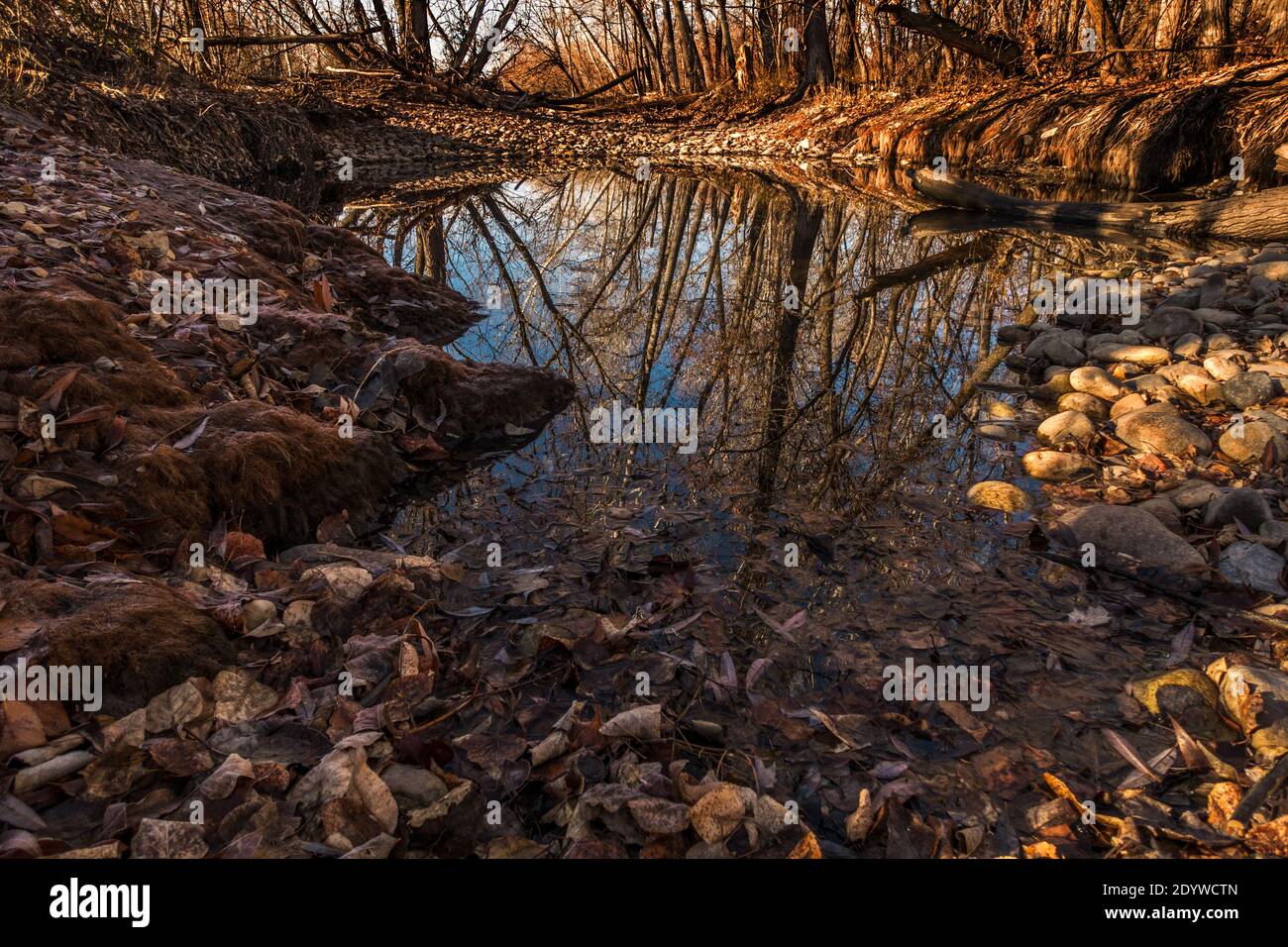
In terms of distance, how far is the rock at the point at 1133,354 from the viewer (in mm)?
4484

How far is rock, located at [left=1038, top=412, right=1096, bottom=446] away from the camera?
375cm

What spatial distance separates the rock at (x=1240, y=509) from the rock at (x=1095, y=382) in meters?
1.38

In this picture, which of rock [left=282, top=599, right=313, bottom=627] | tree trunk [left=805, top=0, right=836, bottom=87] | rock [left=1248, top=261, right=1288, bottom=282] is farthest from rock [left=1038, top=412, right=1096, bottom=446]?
tree trunk [left=805, top=0, right=836, bottom=87]

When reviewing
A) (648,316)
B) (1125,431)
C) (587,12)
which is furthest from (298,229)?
(587,12)

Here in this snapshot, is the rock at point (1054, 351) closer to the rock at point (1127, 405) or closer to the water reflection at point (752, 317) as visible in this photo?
the water reflection at point (752, 317)

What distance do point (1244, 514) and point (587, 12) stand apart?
92.9 ft

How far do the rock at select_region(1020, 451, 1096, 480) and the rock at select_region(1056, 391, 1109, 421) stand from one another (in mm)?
615

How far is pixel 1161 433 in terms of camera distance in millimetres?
3555

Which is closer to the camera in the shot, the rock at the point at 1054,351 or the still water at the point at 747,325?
the still water at the point at 747,325

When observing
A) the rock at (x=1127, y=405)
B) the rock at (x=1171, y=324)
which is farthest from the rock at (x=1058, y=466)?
the rock at (x=1171, y=324)

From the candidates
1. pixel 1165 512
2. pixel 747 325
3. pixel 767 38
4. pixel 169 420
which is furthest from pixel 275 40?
pixel 1165 512

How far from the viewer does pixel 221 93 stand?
10.6 m

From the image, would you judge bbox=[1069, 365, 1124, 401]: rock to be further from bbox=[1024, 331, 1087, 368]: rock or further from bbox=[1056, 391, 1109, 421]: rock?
bbox=[1024, 331, 1087, 368]: rock
